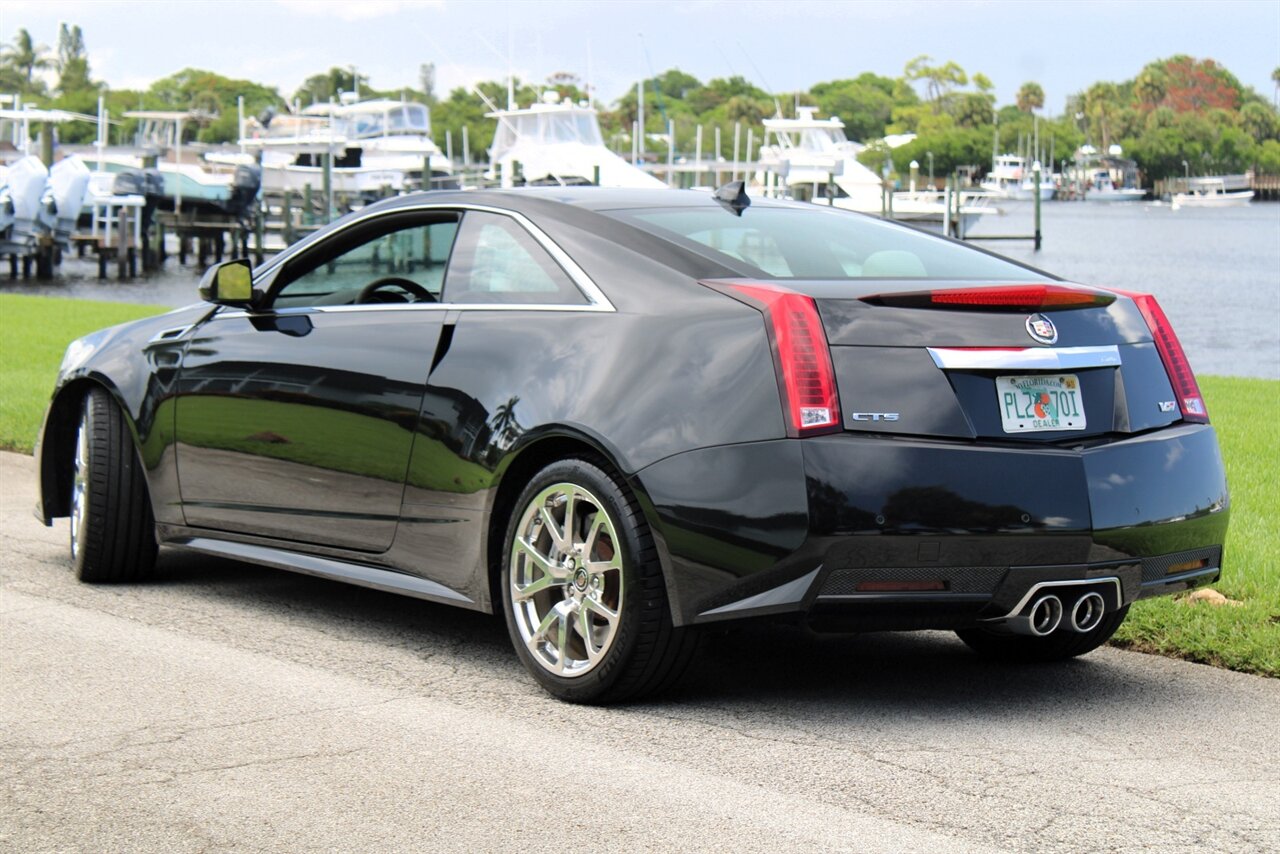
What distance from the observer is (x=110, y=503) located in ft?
24.2

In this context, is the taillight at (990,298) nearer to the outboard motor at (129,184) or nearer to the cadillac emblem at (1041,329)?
the cadillac emblem at (1041,329)

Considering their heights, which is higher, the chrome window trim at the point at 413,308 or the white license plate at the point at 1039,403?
the chrome window trim at the point at 413,308

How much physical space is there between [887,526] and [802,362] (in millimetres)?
497

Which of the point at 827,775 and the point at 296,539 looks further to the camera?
the point at 296,539

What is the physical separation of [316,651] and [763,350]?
208 centimetres

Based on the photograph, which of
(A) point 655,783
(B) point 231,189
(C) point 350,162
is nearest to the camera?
(A) point 655,783

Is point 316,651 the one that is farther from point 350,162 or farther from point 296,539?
point 350,162

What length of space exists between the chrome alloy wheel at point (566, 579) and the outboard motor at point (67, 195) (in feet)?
183

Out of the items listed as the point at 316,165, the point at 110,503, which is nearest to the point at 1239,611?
the point at 110,503

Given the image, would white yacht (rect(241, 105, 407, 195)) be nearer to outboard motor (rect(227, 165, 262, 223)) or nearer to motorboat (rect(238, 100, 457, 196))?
motorboat (rect(238, 100, 457, 196))

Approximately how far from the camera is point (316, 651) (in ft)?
20.7

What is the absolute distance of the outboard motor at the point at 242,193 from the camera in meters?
66.3

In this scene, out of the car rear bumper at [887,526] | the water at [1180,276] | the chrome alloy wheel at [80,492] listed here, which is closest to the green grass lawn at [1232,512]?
the car rear bumper at [887,526]

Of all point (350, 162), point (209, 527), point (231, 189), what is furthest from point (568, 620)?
point (350, 162)
